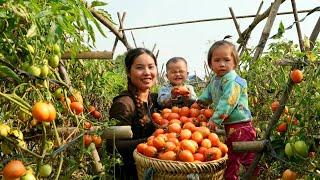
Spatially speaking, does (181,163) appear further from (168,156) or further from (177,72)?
(177,72)

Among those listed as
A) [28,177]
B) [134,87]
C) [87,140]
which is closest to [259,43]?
[134,87]

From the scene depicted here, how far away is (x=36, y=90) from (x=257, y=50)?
1928 millimetres

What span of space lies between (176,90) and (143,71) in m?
0.48

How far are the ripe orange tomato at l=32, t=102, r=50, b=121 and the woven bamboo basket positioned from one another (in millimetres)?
685

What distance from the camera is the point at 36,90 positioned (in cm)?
186

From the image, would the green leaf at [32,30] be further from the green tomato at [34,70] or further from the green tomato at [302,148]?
the green tomato at [302,148]

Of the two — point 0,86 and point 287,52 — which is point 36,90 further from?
point 287,52

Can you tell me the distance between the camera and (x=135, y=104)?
282 centimetres

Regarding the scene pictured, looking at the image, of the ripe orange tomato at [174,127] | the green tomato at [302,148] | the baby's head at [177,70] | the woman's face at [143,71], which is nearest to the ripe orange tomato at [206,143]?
the ripe orange tomato at [174,127]

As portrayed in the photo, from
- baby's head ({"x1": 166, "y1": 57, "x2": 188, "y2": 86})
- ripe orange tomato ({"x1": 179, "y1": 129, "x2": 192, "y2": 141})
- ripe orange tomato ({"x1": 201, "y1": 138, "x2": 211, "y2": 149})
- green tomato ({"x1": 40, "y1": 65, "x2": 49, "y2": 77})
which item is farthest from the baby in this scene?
green tomato ({"x1": 40, "y1": 65, "x2": 49, "y2": 77})

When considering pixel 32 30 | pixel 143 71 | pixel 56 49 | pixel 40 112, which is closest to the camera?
pixel 32 30

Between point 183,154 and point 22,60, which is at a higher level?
point 22,60

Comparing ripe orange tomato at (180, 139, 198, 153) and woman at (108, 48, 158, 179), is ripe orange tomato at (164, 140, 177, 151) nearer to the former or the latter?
ripe orange tomato at (180, 139, 198, 153)

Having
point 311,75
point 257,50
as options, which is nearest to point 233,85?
point 257,50
